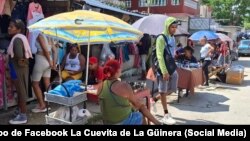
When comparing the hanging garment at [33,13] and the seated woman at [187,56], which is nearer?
the hanging garment at [33,13]

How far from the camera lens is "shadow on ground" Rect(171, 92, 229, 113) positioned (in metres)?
8.42

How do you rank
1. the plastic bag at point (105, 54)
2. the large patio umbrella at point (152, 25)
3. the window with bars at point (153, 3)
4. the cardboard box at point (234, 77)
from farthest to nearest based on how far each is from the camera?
the window with bars at point (153, 3) < the cardboard box at point (234, 77) < the plastic bag at point (105, 54) < the large patio umbrella at point (152, 25)

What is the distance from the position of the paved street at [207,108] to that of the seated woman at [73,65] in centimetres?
78

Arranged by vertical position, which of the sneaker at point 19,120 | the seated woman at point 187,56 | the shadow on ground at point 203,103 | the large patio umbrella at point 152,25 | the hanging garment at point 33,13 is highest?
the hanging garment at point 33,13

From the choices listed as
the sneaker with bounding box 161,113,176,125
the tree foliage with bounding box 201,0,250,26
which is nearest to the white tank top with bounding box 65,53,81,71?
the sneaker with bounding box 161,113,176,125

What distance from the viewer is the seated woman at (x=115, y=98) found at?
14.9 feet

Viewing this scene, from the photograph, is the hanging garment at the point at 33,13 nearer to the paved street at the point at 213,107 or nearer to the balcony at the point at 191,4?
the paved street at the point at 213,107

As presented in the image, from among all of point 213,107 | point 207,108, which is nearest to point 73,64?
point 207,108

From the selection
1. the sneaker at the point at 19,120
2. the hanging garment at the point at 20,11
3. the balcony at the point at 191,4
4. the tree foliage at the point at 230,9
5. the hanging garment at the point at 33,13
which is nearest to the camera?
the sneaker at the point at 19,120

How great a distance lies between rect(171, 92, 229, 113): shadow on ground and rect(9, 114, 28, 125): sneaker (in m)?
3.77

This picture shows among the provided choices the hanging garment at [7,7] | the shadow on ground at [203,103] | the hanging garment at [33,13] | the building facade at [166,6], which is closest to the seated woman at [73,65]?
the hanging garment at [33,13]

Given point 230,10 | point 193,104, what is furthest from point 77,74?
point 230,10

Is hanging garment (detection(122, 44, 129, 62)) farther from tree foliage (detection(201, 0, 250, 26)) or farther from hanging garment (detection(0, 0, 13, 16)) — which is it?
tree foliage (detection(201, 0, 250, 26))

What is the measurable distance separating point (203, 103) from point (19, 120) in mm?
4882
